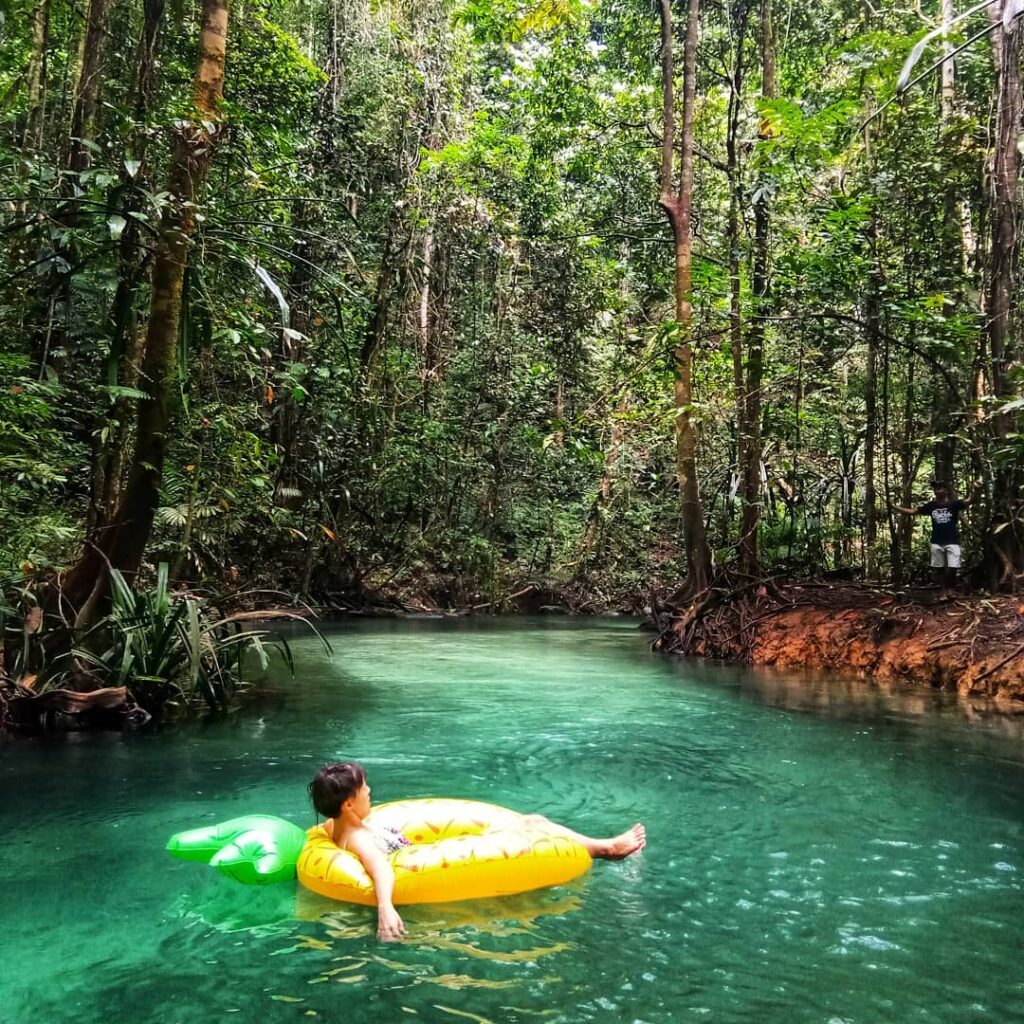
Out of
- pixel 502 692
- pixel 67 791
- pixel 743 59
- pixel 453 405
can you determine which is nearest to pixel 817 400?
pixel 743 59

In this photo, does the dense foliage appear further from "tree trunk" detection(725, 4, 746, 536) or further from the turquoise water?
the turquoise water

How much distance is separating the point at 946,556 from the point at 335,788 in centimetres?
777

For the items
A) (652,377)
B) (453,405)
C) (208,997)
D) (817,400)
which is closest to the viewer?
(208,997)

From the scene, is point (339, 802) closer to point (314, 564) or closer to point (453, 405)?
point (314, 564)

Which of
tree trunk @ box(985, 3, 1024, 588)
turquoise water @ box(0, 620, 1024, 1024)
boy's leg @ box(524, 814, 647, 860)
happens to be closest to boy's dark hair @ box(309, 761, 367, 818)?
turquoise water @ box(0, 620, 1024, 1024)

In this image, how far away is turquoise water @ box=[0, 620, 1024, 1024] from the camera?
2.61 m

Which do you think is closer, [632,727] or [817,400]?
[632,727]

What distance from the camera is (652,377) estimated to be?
1393 centimetres

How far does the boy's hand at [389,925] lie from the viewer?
9.62ft

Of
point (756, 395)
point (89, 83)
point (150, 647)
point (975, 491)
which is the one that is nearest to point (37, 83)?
point (89, 83)

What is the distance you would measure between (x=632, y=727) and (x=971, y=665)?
3628mm

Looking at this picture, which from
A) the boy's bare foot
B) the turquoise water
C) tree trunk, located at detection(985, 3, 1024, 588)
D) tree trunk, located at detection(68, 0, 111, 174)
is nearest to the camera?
the turquoise water

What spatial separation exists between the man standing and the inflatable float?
22.5 ft

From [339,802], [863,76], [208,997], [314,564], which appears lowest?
[208,997]
